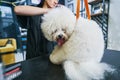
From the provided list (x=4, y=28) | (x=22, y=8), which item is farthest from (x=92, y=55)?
(x=4, y=28)

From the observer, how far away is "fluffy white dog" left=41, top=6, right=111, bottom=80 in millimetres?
542

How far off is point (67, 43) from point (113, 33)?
1.62m

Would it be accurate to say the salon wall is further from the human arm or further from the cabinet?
the human arm

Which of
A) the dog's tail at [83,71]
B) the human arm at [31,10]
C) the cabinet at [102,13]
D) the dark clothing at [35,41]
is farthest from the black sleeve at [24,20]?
the cabinet at [102,13]

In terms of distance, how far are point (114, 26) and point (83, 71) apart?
1.65 meters

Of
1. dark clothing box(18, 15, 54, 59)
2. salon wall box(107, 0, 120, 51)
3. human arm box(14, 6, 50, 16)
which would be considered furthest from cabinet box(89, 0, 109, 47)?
human arm box(14, 6, 50, 16)

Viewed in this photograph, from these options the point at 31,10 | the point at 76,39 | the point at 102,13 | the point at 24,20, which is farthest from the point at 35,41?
the point at 102,13

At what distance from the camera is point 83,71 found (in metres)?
0.53

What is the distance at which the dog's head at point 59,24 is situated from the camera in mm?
542

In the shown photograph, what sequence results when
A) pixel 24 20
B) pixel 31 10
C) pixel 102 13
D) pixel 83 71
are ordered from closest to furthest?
pixel 83 71
pixel 31 10
pixel 24 20
pixel 102 13

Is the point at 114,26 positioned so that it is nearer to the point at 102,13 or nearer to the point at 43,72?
the point at 102,13

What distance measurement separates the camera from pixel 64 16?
0.55 metres

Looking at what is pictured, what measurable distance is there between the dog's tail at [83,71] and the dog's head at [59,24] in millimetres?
92

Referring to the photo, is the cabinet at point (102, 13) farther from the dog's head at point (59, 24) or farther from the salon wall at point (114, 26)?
the dog's head at point (59, 24)
